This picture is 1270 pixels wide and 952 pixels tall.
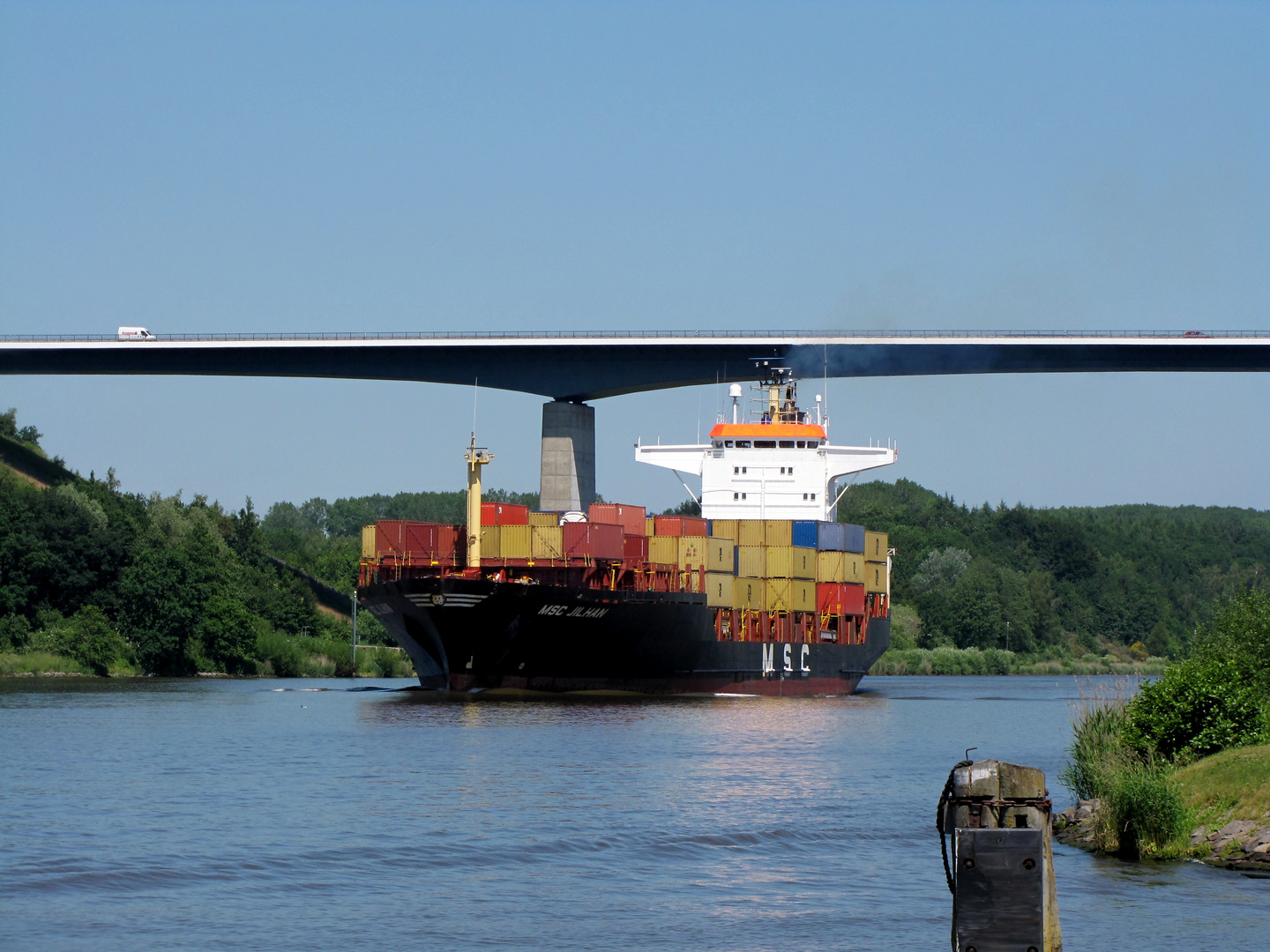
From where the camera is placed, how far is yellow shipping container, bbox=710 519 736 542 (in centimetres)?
5981

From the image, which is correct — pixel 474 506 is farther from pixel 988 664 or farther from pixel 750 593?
pixel 988 664

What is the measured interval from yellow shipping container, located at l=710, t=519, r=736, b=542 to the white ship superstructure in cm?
779

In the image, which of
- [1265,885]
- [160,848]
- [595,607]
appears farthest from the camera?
[595,607]

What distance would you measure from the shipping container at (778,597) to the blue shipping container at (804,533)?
242 centimetres

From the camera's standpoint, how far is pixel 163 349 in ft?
240

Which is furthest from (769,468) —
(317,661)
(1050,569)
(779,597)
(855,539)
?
(1050,569)

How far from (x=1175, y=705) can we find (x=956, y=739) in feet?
56.5

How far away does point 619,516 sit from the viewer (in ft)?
180

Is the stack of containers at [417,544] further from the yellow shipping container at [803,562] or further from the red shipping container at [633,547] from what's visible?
the yellow shipping container at [803,562]

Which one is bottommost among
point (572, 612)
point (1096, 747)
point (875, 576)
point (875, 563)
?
point (1096, 747)

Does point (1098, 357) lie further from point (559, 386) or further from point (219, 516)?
point (219, 516)

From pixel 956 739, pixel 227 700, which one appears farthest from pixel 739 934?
pixel 227 700

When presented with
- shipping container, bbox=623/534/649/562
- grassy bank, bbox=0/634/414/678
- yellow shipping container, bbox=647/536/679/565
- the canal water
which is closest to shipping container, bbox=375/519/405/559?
shipping container, bbox=623/534/649/562

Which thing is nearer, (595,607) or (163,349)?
(595,607)
